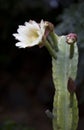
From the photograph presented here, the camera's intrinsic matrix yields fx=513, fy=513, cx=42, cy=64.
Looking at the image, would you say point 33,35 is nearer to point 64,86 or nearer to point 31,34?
point 31,34

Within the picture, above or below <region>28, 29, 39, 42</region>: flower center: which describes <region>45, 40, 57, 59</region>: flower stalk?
below

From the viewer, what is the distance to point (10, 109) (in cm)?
357

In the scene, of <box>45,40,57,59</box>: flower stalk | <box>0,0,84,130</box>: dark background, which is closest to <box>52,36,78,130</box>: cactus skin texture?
<box>45,40,57,59</box>: flower stalk

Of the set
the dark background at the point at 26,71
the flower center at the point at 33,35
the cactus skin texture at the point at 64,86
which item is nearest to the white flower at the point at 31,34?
the flower center at the point at 33,35

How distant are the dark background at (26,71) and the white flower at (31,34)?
1527 millimetres

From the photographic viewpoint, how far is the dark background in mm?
3332

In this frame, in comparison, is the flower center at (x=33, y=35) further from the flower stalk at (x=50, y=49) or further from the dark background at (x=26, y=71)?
A: the dark background at (x=26, y=71)

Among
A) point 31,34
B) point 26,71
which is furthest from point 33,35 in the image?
point 26,71

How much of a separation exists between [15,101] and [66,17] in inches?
53.4

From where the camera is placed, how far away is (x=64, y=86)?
166 centimetres

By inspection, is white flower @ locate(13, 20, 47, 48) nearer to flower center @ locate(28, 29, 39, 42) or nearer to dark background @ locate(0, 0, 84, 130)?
flower center @ locate(28, 29, 39, 42)

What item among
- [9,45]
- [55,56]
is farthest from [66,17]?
[9,45]

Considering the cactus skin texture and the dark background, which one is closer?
the cactus skin texture

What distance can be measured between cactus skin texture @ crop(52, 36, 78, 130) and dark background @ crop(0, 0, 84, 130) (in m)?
1.42
